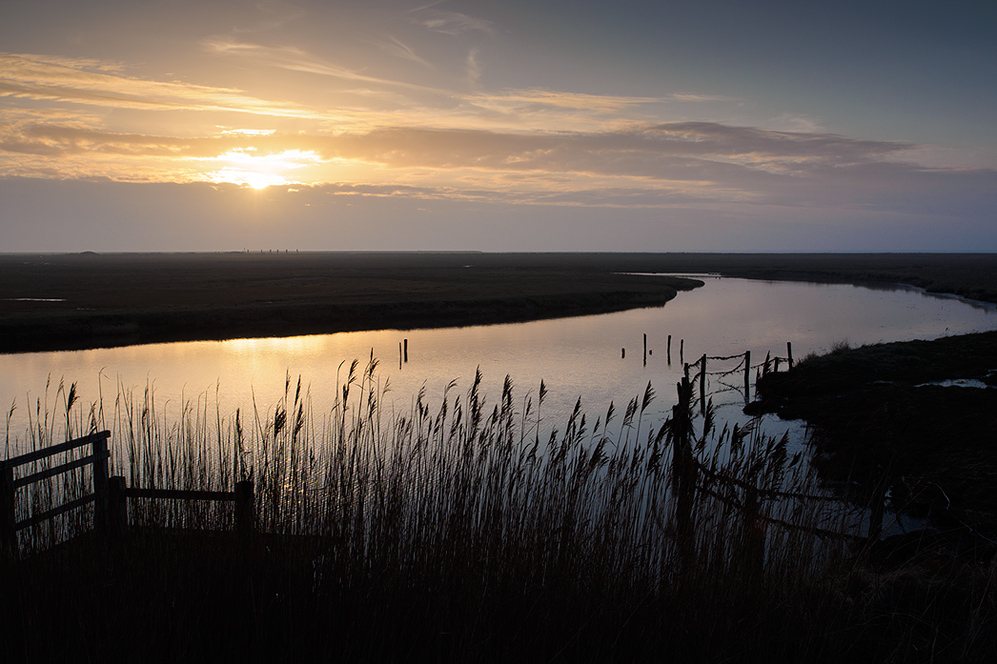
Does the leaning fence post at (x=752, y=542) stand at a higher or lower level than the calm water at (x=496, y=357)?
higher

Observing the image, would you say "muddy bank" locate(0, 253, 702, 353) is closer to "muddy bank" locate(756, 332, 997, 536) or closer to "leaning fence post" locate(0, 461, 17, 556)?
"muddy bank" locate(756, 332, 997, 536)

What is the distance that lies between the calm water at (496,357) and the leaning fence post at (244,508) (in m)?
7.88

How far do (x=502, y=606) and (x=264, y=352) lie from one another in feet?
94.5

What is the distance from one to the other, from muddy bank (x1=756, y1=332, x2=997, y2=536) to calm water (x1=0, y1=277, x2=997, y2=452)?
2601 mm

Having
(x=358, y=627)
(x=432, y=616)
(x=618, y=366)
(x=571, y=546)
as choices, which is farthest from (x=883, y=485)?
(x=618, y=366)

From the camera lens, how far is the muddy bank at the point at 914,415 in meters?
10.6

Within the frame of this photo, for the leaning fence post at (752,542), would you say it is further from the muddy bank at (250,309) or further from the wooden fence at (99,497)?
the muddy bank at (250,309)

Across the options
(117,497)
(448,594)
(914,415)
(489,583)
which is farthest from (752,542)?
(914,415)

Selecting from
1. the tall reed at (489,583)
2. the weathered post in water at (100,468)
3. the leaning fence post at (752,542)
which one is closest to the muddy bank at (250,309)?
the weathered post in water at (100,468)

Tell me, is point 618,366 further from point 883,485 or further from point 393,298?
point 393,298

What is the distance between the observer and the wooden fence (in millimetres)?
4352

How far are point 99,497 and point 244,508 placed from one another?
1.62 meters

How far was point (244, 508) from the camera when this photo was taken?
524 cm

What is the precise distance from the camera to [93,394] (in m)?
19.8
